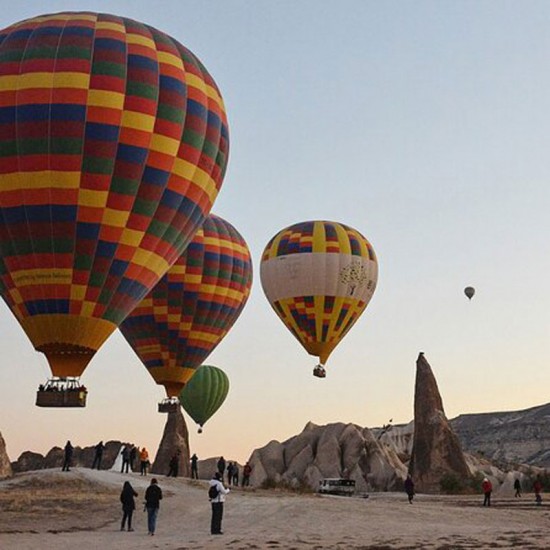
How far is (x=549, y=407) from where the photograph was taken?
471 ft

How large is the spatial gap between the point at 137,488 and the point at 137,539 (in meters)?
10.8

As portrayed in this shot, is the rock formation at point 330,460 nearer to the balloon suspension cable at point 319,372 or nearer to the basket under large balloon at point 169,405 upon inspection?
the balloon suspension cable at point 319,372

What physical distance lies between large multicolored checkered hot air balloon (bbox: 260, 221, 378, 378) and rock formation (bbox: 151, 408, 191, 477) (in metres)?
16.7

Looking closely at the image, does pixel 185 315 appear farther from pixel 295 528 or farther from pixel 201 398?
pixel 201 398

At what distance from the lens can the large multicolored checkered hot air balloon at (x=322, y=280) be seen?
48.8 metres

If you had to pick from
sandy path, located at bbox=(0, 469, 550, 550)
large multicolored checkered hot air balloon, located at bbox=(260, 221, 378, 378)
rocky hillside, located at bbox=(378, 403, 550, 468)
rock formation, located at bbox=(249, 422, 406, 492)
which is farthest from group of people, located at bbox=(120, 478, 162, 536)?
rocky hillside, located at bbox=(378, 403, 550, 468)

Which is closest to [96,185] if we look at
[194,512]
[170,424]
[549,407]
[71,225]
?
[71,225]

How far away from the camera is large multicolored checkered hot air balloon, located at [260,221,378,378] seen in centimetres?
4884

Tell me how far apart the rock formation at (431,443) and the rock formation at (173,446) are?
694 inches

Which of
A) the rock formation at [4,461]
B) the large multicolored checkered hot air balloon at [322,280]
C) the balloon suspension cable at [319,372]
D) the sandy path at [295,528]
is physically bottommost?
the sandy path at [295,528]

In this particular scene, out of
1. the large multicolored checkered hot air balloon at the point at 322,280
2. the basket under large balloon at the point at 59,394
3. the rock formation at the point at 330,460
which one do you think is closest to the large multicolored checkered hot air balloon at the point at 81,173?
the basket under large balloon at the point at 59,394

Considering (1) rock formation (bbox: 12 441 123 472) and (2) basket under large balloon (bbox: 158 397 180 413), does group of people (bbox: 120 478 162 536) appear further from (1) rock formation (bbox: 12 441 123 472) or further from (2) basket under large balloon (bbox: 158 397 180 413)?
(1) rock formation (bbox: 12 441 123 472)

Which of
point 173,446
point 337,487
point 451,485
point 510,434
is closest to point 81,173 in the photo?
point 337,487

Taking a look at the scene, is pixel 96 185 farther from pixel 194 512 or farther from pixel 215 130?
pixel 194 512
